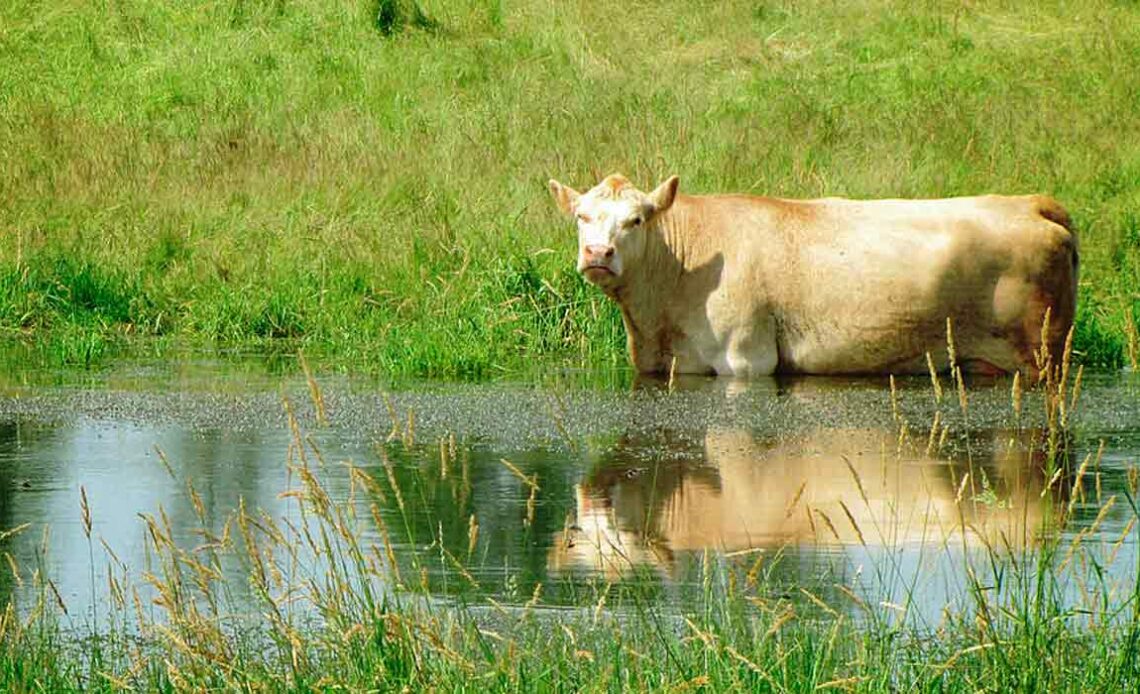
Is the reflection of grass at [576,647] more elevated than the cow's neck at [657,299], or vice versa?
the cow's neck at [657,299]

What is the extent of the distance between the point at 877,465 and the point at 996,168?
355 inches

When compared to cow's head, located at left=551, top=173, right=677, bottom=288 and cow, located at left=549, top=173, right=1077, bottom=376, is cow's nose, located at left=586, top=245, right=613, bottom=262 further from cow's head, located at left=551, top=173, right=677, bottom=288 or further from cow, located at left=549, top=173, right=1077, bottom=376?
cow, located at left=549, top=173, right=1077, bottom=376

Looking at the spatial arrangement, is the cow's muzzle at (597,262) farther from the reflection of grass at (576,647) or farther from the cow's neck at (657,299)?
the reflection of grass at (576,647)

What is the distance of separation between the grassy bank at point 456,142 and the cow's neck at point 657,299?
623mm

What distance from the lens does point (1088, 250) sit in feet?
49.7

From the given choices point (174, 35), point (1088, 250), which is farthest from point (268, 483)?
point (174, 35)

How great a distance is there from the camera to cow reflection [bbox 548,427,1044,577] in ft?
22.6

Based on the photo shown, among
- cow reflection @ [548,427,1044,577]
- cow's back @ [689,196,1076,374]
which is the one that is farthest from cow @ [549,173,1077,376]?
cow reflection @ [548,427,1044,577]

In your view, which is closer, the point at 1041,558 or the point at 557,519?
the point at 1041,558

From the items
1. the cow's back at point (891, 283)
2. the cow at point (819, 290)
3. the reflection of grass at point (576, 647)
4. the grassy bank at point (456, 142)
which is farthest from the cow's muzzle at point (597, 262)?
the reflection of grass at point (576, 647)

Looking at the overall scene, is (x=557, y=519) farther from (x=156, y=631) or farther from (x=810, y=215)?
(x=810, y=215)

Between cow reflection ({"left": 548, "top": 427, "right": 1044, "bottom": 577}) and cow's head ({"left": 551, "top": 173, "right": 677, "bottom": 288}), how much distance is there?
2.53 metres

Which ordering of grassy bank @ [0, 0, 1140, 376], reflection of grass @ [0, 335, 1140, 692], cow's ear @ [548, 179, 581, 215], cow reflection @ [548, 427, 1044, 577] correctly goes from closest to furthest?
reflection of grass @ [0, 335, 1140, 692] → cow reflection @ [548, 427, 1044, 577] → cow's ear @ [548, 179, 581, 215] → grassy bank @ [0, 0, 1140, 376]

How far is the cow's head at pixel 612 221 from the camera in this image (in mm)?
12312
